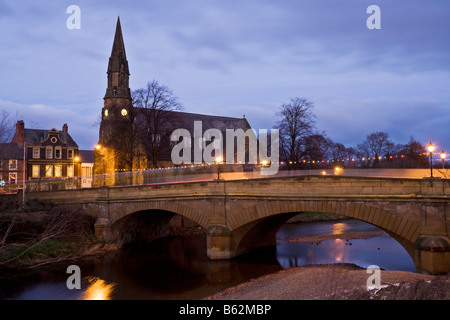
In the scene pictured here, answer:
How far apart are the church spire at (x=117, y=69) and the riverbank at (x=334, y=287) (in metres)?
37.6

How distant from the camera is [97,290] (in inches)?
736

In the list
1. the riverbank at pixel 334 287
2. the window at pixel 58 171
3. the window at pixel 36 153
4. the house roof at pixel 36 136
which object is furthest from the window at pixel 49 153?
the riverbank at pixel 334 287

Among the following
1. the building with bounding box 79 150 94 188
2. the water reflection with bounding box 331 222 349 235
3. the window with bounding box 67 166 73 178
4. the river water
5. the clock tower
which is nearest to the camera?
the river water

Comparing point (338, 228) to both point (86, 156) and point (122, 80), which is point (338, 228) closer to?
point (122, 80)

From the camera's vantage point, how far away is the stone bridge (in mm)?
16938

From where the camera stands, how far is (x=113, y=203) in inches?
1131

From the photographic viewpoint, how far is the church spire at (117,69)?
51.1 metres

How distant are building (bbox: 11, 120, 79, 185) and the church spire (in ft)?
32.6

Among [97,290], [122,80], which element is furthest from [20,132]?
[97,290]

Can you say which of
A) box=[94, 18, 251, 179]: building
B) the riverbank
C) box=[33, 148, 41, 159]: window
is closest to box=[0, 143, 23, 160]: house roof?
box=[33, 148, 41, 159]: window

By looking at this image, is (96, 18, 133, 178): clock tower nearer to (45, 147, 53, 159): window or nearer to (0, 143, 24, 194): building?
(45, 147, 53, 159): window

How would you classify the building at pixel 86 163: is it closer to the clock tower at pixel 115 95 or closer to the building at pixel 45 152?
the building at pixel 45 152

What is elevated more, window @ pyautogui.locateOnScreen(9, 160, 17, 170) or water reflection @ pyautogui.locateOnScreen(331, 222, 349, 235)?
window @ pyautogui.locateOnScreen(9, 160, 17, 170)
